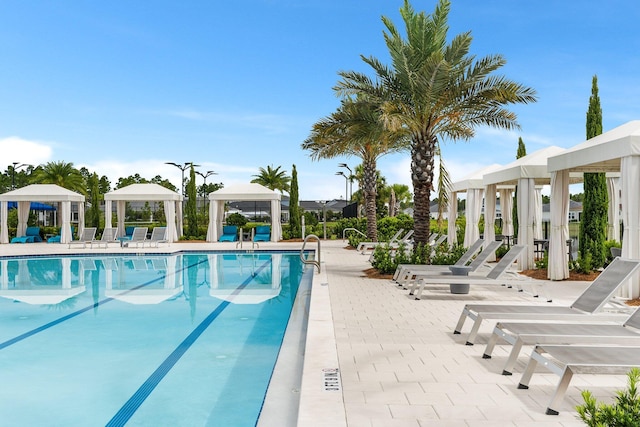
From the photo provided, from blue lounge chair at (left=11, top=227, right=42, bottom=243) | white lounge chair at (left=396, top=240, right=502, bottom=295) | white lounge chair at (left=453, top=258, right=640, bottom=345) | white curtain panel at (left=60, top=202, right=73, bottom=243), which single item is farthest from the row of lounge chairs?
blue lounge chair at (left=11, top=227, right=42, bottom=243)

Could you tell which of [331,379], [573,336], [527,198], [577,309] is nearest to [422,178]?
[527,198]

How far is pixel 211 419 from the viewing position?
4883mm

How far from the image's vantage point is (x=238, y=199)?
26859mm

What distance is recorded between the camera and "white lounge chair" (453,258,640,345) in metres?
5.83

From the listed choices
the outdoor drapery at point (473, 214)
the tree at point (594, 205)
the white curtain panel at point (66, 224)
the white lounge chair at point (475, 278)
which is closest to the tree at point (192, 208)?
the white curtain panel at point (66, 224)

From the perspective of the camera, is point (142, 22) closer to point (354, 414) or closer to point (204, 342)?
point (204, 342)

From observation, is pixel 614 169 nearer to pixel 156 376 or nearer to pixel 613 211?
pixel 613 211

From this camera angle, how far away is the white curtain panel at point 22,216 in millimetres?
28953

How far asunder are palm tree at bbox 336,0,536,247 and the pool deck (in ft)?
18.2

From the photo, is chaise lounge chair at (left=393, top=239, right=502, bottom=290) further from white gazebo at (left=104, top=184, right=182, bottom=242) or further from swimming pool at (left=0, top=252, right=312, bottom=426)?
white gazebo at (left=104, top=184, right=182, bottom=242)

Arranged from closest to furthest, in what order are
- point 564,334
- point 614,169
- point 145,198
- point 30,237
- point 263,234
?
point 564,334 < point 614,169 < point 145,198 < point 263,234 < point 30,237

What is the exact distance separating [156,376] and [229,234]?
2284 cm

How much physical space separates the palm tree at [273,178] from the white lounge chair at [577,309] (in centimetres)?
4247

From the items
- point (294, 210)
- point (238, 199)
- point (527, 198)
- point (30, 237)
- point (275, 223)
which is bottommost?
point (30, 237)
